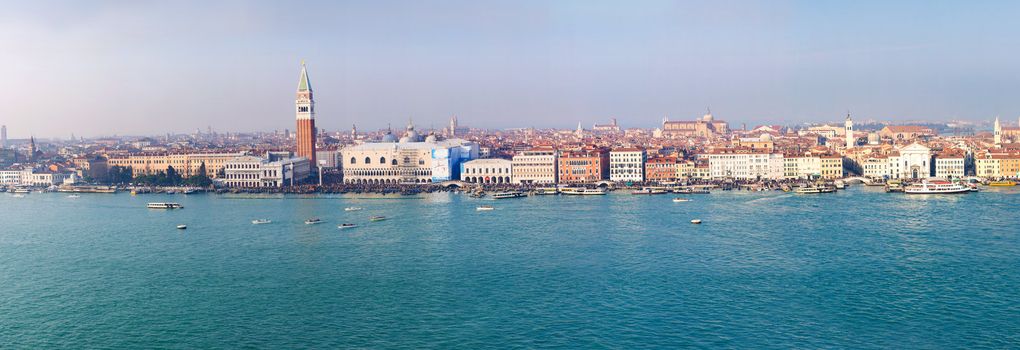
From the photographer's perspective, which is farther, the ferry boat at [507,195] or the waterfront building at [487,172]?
the waterfront building at [487,172]

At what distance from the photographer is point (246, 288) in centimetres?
923

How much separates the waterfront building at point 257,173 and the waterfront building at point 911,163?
46.6 ft

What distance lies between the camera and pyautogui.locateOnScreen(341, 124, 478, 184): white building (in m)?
22.2

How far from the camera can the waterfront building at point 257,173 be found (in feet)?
72.5

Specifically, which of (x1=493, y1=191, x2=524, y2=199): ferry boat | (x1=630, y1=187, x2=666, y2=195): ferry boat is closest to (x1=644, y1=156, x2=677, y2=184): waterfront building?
(x1=630, y1=187, x2=666, y2=195): ferry boat

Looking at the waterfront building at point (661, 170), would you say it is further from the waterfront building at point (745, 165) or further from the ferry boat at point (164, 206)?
the ferry boat at point (164, 206)

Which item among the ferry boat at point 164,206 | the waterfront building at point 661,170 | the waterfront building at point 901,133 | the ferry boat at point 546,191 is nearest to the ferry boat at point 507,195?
the ferry boat at point 546,191

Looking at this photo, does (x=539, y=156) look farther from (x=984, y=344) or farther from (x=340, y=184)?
(x=984, y=344)

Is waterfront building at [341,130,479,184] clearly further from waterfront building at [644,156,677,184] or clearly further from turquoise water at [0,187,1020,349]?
turquoise water at [0,187,1020,349]

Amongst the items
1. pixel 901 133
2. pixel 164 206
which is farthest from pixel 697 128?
pixel 164 206

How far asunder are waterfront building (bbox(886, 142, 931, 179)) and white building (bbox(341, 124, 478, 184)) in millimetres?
10261

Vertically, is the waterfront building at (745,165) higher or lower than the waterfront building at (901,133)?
lower

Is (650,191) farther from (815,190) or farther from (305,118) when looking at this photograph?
(305,118)

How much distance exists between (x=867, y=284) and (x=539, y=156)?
44.1ft
